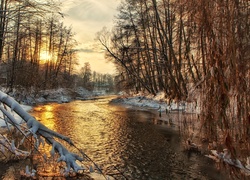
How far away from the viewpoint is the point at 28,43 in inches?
633

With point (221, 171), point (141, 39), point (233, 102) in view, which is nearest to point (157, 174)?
point (221, 171)

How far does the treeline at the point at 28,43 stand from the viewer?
143 inches

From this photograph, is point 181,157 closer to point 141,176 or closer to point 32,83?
point 141,176

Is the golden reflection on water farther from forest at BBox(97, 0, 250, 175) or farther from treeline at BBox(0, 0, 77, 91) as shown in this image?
forest at BBox(97, 0, 250, 175)

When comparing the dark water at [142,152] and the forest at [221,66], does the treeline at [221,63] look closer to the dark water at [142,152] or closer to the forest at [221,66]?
the forest at [221,66]

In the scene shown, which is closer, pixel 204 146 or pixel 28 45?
pixel 204 146

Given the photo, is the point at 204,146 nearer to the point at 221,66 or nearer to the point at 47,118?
the point at 221,66

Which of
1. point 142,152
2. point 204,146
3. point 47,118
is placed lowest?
point 142,152

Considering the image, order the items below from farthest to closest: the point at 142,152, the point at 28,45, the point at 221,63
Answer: the point at 28,45
the point at 142,152
the point at 221,63

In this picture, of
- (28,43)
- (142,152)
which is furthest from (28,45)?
(142,152)

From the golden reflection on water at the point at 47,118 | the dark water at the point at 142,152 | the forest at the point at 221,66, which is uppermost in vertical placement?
the forest at the point at 221,66

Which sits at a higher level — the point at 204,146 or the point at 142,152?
the point at 204,146

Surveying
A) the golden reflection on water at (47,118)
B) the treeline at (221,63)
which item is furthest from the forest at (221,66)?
the golden reflection on water at (47,118)

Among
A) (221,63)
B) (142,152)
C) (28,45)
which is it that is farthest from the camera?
(28,45)
